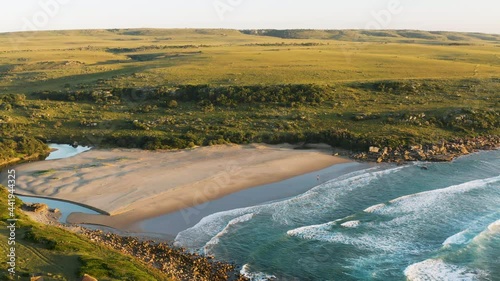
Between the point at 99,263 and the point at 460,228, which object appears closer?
the point at 99,263

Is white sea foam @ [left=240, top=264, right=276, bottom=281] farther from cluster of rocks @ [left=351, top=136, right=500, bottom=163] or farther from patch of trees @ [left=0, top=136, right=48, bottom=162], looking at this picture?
patch of trees @ [left=0, top=136, right=48, bottom=162]

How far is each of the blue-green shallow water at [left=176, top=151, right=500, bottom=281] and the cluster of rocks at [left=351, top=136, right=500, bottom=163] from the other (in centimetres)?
517

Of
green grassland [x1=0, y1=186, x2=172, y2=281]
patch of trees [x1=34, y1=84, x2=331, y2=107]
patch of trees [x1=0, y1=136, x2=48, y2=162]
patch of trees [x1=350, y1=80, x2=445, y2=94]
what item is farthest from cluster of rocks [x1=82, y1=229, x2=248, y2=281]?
patch of trees [x1=350, y1=80, x2=445, y2=94]

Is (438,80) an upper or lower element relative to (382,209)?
upper

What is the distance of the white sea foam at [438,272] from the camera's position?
922 inches

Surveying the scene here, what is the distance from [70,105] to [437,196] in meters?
47.7

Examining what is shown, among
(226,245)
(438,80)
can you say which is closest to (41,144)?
(226,245)

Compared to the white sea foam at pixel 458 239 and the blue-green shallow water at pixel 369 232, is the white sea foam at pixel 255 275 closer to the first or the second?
the blue-green shallow water at pixel 369 232

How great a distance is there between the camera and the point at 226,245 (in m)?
26.9

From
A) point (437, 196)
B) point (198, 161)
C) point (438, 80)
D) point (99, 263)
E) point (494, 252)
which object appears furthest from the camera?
point (438, 80)

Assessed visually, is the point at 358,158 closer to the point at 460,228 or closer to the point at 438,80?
the point at 460,228

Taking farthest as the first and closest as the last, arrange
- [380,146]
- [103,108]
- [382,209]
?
[103,108], [380,146], [382,209]

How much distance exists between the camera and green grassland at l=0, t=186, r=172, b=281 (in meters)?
21.4

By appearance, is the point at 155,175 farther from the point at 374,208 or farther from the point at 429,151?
the point at 429,151
